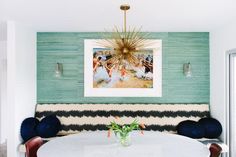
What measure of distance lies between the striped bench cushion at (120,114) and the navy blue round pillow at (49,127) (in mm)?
216

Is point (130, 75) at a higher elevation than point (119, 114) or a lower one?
higher

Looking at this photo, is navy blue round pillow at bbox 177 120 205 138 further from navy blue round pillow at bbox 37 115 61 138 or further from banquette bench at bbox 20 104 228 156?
navy blue round pillow at bbox 37 115 61 138

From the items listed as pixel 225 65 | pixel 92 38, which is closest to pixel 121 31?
pixel 92 38

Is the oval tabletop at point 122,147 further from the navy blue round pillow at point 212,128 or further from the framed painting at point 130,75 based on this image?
the framed painting at point 130,75

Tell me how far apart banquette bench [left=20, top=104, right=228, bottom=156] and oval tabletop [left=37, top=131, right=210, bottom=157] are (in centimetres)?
169

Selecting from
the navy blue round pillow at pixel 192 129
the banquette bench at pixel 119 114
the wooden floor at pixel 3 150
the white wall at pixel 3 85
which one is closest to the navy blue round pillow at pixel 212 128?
the navy blue round pillow at pixel 192 129

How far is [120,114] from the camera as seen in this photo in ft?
16.8

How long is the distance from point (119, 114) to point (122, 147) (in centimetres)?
230

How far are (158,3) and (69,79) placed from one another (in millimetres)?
2599

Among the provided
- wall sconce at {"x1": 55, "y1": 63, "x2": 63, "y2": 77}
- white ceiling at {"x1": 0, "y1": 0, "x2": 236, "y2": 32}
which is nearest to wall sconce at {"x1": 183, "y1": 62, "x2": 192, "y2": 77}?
white ceiling at {"x1": 0, "y1": 0, "x2": 236, "y2": 32}

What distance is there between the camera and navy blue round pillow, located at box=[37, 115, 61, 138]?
4.60m

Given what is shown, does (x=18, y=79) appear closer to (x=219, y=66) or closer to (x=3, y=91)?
(x=3, y=91)

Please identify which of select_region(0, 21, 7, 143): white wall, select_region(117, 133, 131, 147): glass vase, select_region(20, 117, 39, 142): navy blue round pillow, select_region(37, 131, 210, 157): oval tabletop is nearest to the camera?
select_region(37, 131, 210, 157): oval tabletop

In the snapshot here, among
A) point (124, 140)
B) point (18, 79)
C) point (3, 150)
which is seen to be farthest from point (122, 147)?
point (3, 150)
